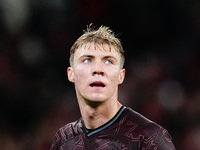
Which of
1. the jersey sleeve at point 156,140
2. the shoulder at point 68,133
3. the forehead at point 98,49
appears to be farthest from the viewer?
the shoulder at point 68,133

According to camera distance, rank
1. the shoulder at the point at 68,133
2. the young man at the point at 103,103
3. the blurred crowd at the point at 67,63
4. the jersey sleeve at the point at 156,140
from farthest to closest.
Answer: the blurred crowd at the point at 67,63 < the shoulder at the point at 68,133 < the young man at the point at 103,103 < the jersey sleeve at the point at 156,140

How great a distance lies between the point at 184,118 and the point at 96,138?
300 centimetres

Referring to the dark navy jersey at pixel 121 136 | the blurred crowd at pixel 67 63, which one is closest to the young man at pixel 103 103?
the dark navy jersey at pixel 121 136

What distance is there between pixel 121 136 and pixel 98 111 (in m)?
0.26

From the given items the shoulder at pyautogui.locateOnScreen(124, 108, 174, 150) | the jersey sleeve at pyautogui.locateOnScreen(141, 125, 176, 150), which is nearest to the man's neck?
the shoulder at pyautogui.locateOnScreen(124, 108, 174, 150)

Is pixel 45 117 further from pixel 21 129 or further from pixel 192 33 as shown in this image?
pixel 192 33

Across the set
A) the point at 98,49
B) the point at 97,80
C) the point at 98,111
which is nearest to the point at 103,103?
the point at 98,111

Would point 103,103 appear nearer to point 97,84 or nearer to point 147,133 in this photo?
point 97,84

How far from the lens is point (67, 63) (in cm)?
637

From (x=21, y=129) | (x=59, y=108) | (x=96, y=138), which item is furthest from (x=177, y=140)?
(x=96, y=138)

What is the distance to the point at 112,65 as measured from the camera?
9.82 ft

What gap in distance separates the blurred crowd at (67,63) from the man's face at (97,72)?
278cm

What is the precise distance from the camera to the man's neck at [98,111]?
9.83 ft

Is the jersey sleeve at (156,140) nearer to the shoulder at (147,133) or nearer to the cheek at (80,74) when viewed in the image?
the shoulder at (147,133)
